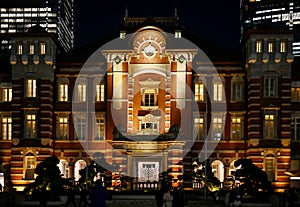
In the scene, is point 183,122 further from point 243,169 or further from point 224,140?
point 243,169

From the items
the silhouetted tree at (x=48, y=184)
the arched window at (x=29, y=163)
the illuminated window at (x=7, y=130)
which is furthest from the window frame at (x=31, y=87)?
the silhouetted tree at (x=48, y=184)

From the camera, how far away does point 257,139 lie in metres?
52.7

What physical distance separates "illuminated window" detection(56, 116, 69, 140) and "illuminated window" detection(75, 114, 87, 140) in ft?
2.49

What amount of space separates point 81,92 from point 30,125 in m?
4.66

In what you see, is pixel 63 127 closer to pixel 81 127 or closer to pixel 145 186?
pixel 81 127

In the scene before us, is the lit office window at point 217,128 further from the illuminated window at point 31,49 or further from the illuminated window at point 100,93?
the illuminated window at point 31,49

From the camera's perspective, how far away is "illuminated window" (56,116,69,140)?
2172 inches

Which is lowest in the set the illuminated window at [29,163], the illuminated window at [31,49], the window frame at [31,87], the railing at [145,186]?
the railing at [145,186]

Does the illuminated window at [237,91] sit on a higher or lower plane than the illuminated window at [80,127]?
higher

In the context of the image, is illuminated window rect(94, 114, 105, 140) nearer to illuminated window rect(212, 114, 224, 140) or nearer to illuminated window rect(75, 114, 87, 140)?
illuminated window rect(75, 114, 87, 140)

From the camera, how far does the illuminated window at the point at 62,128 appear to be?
181 feet

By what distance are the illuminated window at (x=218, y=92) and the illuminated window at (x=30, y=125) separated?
44.9 ft

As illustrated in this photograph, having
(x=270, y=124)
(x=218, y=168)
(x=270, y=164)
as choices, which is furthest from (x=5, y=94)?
(x=270, y=164)

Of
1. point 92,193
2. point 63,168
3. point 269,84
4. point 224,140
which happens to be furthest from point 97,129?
point 92,193
